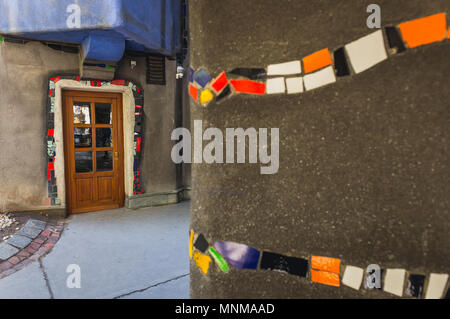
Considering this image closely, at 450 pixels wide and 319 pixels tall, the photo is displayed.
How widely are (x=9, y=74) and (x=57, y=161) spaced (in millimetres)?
1400

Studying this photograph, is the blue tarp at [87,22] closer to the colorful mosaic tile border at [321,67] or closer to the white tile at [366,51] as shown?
the colorful mosaic tile border at [321,67]

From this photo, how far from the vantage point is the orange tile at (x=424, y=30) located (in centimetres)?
72

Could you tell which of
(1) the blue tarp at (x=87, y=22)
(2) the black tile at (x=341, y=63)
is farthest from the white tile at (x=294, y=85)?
(1) the blue tarp at (x=87, y=22)

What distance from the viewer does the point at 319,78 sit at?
0.84 meters

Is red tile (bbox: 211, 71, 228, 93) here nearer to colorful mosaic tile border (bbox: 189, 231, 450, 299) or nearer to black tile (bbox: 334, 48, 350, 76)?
black tile (bbox: 334, 48, 350, 76)

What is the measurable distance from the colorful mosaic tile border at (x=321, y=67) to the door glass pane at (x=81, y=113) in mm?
4510

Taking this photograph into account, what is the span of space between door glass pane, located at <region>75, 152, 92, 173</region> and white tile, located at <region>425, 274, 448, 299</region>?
5.11 m

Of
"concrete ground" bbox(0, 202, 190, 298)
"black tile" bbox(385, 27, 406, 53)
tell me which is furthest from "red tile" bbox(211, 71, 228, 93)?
"concrete ground" bbox(0, 202, 190, 298)

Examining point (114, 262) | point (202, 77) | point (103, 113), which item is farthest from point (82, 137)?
point (202, 77)

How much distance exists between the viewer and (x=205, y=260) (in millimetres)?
1002

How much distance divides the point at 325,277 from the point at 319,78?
1.95ft

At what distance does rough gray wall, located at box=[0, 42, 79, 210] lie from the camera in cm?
419
